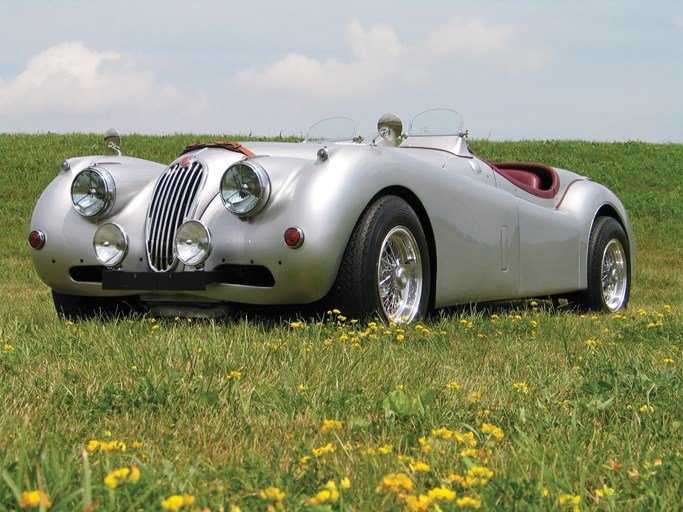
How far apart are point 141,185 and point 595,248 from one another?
→ 3672mm

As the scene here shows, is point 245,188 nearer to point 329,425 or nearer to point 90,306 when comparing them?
point 90,306

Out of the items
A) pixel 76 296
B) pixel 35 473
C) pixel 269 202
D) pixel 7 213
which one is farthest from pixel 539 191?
pixel 7 213

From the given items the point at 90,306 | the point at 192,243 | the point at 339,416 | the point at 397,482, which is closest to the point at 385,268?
the point at 192,243

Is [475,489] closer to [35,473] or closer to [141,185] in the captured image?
[35,473]

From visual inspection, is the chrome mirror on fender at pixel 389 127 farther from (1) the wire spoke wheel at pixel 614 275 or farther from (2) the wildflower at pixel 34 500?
(2) the wildflower at pixel 34 500

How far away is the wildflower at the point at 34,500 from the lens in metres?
1.57

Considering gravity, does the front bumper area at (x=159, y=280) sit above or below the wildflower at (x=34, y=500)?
below

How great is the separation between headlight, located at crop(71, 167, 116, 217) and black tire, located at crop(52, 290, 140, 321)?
63 centimetres

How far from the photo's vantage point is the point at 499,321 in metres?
5.18

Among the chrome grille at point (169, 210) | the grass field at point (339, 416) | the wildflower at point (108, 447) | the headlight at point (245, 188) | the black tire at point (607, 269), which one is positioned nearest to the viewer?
the grass field at point (339, 416)

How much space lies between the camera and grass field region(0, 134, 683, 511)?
1958 millimetres

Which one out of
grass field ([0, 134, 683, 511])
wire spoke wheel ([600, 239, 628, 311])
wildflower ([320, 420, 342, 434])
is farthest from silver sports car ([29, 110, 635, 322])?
wildflower ([320, 420, 342, 434])

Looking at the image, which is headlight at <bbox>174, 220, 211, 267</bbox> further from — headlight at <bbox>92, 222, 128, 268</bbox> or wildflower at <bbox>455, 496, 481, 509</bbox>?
wildflower at <bbox>455, 496, 481, 509</bbox>

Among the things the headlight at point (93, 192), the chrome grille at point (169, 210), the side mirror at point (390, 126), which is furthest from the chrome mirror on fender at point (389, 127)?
the headlight at point (93, 192)
